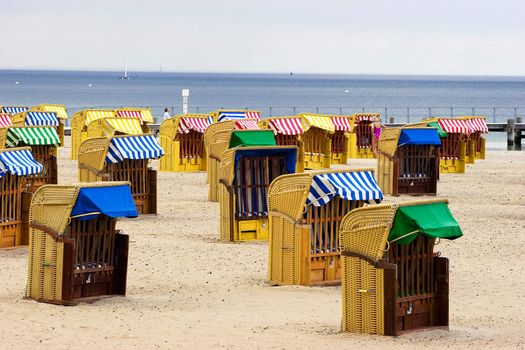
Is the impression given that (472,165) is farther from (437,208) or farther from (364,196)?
(437,208)

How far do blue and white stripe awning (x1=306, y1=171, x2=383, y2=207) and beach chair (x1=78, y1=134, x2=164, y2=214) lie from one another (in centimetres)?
795

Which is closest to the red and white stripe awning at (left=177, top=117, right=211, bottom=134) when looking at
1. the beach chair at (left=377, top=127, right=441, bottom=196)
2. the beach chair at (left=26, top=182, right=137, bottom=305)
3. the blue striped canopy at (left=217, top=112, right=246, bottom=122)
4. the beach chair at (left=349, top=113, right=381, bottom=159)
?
the blue striped canopy at (left=217, top=112, right=246, bottom=122)

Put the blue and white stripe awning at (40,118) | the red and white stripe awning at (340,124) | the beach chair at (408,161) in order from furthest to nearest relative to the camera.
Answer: the blue and white stripe awning at (40,118)
the red and white stripe awning at (340,124)
the beach chair at (408,161)

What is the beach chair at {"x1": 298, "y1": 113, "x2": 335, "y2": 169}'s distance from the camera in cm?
3659

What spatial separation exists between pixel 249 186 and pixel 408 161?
9764mm

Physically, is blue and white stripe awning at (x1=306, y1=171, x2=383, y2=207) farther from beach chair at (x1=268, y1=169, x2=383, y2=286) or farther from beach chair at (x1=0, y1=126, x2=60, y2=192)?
beach chair at (x1=0, y1=126, x2=60, y2=192)

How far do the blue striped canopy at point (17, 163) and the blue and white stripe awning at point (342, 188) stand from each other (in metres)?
5.00

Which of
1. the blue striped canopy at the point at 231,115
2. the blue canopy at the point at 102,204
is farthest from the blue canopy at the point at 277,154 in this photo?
the blue striped canopy at the point at 231,115

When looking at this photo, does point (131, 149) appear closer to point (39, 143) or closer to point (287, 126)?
point (39, 143)

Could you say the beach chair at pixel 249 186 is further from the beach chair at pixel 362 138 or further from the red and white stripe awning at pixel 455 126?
the beach chair at pixel 362 138

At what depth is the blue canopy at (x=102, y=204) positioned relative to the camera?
1465cm

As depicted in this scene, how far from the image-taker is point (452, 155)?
37500mm

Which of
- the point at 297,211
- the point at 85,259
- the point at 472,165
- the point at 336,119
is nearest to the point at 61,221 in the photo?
the point at 85,259

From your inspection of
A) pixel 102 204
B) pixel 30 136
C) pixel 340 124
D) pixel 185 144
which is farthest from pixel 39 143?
pixel 340 124
